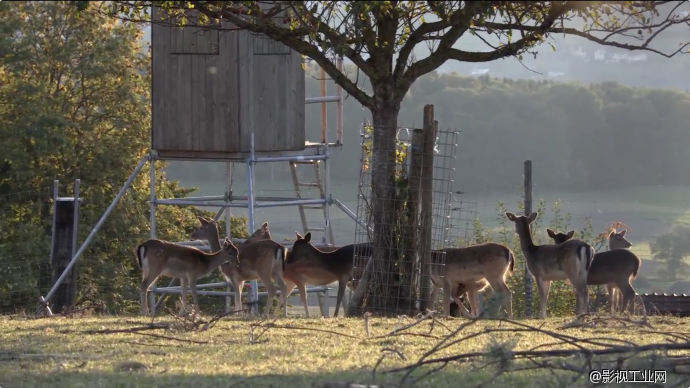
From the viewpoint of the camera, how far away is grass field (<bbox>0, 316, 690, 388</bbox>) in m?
7.08

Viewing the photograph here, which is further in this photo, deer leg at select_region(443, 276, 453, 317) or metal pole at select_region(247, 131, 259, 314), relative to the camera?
metal pole at select_region(247, 131, 259, 314)

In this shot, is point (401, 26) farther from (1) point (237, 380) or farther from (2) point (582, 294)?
(1) point (237, 380)

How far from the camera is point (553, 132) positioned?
73625 mm

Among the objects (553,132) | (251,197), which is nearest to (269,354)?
(251,197)

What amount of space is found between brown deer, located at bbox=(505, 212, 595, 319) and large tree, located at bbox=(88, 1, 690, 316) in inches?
129

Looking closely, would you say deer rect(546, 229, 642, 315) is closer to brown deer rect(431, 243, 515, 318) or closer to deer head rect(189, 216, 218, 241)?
brown deer rect(431, 243, 515, 318)

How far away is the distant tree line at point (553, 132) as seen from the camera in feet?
191

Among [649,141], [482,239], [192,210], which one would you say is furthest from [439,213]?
[649,141]

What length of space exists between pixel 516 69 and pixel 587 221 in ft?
278

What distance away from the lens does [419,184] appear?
13227 mm

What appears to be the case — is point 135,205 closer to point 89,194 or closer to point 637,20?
point 89,194

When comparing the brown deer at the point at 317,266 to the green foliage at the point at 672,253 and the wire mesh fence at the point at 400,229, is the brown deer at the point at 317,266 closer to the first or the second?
the wire mesh fence at the point at 400,229

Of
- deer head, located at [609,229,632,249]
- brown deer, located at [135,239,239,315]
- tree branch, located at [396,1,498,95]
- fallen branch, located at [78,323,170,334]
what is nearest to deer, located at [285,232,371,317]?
brown deer, located at [135,239,239,315]

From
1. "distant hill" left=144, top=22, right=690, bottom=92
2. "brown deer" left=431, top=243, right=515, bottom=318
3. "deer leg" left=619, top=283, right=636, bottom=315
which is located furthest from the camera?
"distant hill" left=144, top=22, right=690, bottom=92
